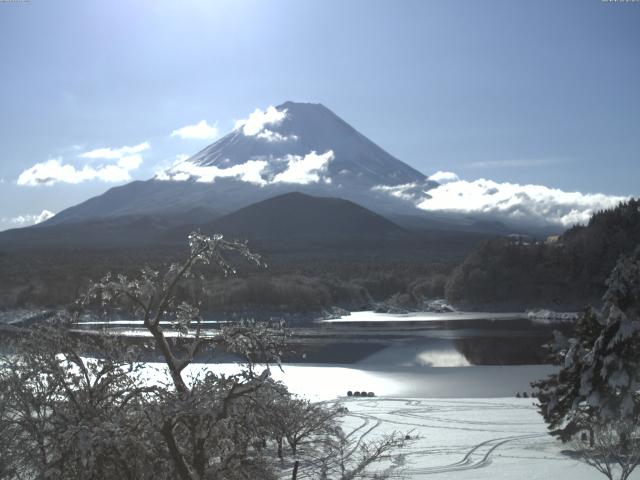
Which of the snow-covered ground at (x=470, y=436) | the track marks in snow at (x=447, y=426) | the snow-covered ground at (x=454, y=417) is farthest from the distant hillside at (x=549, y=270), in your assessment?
the snow-covered ground at (x=470, y=436)

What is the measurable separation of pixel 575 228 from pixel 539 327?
45.5m

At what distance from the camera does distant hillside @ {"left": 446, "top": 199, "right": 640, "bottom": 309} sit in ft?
259

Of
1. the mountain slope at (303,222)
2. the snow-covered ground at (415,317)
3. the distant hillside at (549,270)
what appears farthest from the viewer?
the mountain slope at (303,222)

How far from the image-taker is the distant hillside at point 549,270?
7894 cm

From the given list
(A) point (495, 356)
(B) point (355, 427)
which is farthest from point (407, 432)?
(A) point (495, 356)

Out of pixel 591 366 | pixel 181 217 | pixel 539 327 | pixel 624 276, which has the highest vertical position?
pixel 181 217

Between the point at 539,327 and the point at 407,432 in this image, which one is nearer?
the point at 407,432

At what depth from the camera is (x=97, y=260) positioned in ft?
335

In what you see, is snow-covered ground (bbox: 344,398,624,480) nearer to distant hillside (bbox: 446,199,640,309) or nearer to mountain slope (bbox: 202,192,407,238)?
distant hillside (bbox: 446,199,640,309)

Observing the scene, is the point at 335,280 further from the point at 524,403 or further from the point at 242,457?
the point at 242,457

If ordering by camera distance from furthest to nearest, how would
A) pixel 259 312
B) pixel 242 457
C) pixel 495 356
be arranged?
pixel 259 312 → pixel 495 356 → pixel 242 457

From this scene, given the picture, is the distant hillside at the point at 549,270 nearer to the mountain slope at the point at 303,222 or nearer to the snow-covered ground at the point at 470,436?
the snow-covered ground at the point at 470,436

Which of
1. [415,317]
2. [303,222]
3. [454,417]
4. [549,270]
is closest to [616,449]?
[454,417]

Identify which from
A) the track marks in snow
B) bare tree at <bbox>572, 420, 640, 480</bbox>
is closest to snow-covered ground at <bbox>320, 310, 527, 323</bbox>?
the track marks in snow
